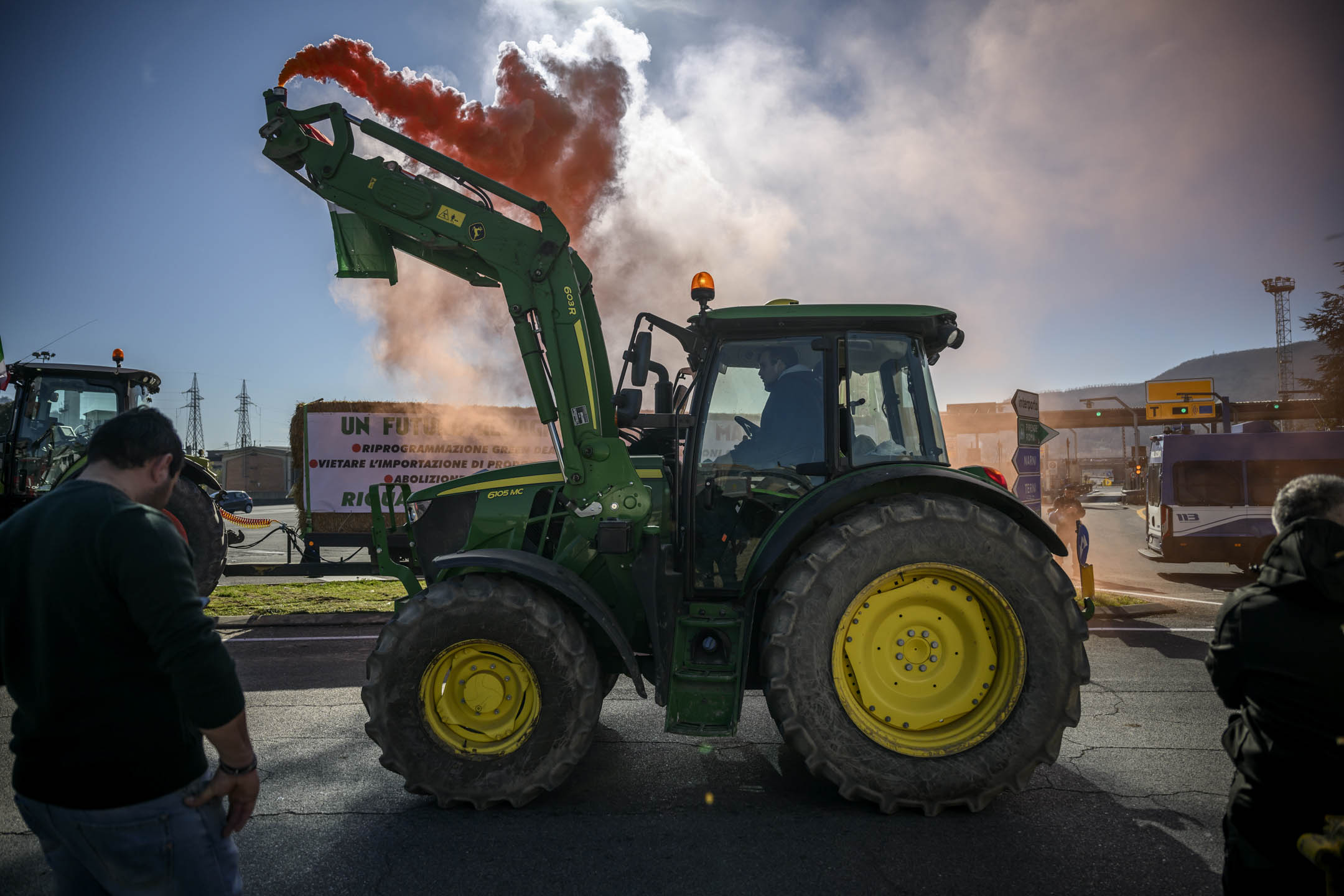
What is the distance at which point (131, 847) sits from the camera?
170 centimetres

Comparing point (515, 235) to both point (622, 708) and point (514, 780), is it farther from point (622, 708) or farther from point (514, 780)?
point (622, 708)

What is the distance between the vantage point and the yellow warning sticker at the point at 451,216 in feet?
13.8

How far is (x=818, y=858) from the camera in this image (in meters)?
3.04

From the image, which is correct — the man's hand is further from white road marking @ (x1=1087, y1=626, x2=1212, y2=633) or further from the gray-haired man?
white road marking @ (x1=1087, y1=626, x2=1212, y2=633)

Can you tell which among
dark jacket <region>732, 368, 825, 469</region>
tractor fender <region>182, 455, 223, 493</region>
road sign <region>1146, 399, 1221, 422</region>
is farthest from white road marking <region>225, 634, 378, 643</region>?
road sign <region>1146, 399, 1221, 422</region>

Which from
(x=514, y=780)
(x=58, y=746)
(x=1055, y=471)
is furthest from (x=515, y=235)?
(x=1055, y=471)

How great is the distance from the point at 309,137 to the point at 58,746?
12.1 ft

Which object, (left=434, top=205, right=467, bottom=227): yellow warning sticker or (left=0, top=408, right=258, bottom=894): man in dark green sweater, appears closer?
(left=0, top=408, right=258, bottom=894): man in dark green sweater

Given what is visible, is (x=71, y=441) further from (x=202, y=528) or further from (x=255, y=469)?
(x=255, y=469)

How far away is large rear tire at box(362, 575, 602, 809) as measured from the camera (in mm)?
3422

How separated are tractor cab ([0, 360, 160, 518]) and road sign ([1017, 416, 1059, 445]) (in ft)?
34.9

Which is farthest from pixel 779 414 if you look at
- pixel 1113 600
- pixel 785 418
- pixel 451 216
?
pixel 1113 600

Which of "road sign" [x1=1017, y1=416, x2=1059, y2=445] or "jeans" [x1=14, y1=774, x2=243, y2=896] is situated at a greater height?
"road sign" [x1=1017, y1=416, x2=1059, y2=445]

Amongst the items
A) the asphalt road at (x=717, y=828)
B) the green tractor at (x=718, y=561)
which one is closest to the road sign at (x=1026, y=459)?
the asphalt road at (x=717, y=828)
